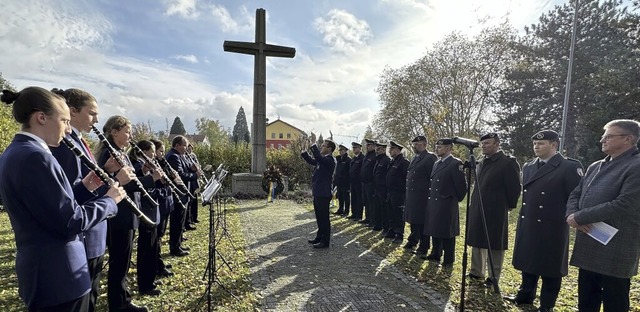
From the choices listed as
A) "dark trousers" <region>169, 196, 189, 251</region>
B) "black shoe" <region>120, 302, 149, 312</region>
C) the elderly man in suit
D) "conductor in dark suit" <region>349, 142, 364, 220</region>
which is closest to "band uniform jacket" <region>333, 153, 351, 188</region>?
"conductor in dark suit" <region>349, 142, 364, 220</region>

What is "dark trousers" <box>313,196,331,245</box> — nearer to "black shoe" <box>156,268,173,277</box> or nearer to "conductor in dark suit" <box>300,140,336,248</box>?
"conductor in dark suit" <box>300,140,336,248</box>

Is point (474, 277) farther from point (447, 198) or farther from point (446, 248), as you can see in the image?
point (447, 198)

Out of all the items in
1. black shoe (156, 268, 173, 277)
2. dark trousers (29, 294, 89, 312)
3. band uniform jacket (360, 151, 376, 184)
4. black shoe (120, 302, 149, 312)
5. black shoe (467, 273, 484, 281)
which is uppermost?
band uniform jacket (360, 151, 376, 184)

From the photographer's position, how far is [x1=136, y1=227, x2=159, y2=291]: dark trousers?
14.3ft

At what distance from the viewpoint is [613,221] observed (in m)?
3.39

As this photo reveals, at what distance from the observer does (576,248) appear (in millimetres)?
3652

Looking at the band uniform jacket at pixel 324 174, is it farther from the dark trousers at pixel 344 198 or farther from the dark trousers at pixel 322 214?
the dark trousers at pixel 344 198

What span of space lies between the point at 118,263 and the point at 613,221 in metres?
4.99

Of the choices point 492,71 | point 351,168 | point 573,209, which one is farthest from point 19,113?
point 492,71

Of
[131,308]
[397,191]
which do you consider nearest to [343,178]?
[397,191]

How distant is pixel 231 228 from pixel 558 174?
717 cm

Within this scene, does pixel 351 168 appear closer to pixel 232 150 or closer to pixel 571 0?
pixel 232 150

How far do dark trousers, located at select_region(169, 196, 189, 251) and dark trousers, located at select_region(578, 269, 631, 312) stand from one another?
5.81m

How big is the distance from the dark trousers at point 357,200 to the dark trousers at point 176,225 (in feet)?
18.1
